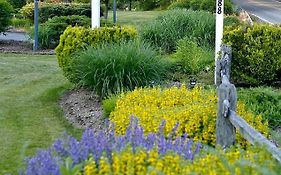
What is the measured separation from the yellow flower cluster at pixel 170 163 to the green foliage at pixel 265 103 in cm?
417

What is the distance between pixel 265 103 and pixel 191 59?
343 centimetres

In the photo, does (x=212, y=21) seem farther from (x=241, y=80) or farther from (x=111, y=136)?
(x=111, y=136)

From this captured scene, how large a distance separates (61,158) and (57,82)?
7.67 metres

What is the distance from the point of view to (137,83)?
921cm

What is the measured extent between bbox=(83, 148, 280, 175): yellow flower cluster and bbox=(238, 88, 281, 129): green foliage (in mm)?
4168

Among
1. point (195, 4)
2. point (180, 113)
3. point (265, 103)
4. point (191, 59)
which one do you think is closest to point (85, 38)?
point (191, 59)

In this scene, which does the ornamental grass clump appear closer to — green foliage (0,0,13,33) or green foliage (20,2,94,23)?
green foliage (0,0,13,33)

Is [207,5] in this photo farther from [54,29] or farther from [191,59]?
[191,59]

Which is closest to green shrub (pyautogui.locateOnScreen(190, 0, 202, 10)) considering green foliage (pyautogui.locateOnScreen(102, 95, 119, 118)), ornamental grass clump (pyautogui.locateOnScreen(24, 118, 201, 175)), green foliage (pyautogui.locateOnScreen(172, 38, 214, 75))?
green foliage (pyautogui.locateOnScreen(172, 38, 214, 75))

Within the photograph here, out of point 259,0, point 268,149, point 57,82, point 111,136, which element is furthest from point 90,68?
point 259,0

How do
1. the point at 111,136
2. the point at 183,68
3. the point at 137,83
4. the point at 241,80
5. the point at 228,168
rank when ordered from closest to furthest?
the point at 228,168 < the point at 111,136 < the point at 137,83 < the point at 241,80 < the point at 183,68

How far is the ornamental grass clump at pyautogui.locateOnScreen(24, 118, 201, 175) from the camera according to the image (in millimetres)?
3908

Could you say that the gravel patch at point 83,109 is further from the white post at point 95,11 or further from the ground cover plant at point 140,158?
the ground cover plant at point 140,158

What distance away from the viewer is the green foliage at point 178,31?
575 inches
